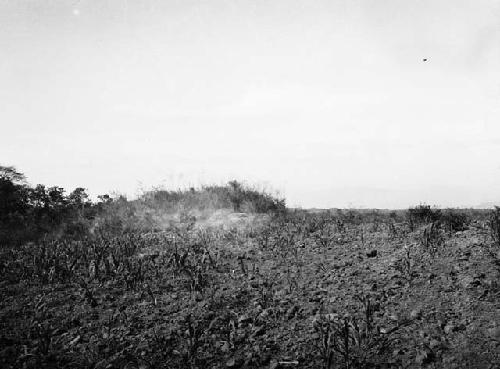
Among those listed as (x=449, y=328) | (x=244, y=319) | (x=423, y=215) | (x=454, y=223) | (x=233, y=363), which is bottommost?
(x=233, y=363)

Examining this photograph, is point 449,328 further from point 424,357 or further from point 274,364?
point 274,364

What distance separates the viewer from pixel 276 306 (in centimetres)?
393

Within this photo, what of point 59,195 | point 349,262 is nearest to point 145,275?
point 349,262

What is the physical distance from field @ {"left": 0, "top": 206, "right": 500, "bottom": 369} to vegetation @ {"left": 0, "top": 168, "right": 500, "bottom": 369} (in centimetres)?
2

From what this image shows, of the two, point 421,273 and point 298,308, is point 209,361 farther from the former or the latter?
point 421,273

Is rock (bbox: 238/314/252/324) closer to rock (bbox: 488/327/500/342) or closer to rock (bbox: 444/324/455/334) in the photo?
rock (bbox: 444/324/455/334)

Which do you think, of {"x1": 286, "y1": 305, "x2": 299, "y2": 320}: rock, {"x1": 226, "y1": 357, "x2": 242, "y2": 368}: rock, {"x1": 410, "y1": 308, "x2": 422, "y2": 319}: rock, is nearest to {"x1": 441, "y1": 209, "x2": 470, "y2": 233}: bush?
{"x1": 410, "y1": 308, "x2": 422, "y2": 319}: rock

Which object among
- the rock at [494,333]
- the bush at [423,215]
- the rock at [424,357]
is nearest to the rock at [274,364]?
the rock at [424,357]

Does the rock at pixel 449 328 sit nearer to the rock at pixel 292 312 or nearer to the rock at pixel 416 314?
the rock at pixel 416 314

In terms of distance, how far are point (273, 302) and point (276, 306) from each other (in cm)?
12

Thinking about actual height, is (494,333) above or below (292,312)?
above

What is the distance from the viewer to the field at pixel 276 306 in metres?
2.97

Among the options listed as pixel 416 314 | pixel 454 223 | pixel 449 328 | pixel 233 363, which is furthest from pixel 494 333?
pixel 454 223

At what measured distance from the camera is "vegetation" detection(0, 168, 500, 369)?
9.78ft
